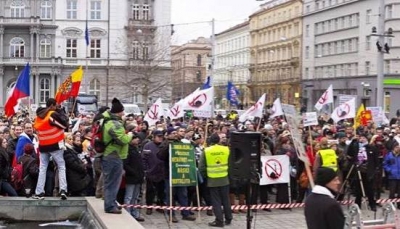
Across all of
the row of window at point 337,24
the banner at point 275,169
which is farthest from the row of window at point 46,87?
the banner at point 275,169

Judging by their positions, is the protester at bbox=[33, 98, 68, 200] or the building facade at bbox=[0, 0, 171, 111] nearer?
the protester at bbox=[33, 98, 68, 200]

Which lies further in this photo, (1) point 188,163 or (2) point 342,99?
(2) point 342,99

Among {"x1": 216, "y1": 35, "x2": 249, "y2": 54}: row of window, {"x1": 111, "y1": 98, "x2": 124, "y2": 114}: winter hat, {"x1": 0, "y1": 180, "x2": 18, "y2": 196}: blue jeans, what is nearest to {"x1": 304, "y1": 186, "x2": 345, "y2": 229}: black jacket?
{"x1": 111, "y1": 98, "x2": 124, "y2": 114}: winter hat

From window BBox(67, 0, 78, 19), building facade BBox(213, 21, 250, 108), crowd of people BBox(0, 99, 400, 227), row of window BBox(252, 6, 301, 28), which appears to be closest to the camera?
crowd of people BBox(0, 99, 400, 227)

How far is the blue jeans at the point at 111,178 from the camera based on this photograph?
10.3m

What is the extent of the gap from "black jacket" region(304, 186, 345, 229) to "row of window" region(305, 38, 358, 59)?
64.6 metres

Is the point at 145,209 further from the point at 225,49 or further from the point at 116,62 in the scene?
the point at 225,49

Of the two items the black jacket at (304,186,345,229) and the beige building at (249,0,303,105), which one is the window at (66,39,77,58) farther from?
the black jacket at (304,186,345,229)

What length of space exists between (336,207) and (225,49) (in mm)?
117917

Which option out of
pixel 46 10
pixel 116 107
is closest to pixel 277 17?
pixel 46 10

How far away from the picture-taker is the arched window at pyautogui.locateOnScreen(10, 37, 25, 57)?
242 ft

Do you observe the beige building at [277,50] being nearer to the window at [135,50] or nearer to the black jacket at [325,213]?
the window at [135,50]

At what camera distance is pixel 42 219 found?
36.8ft

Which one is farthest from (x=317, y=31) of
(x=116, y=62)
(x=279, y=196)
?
(x=279, y=196)
